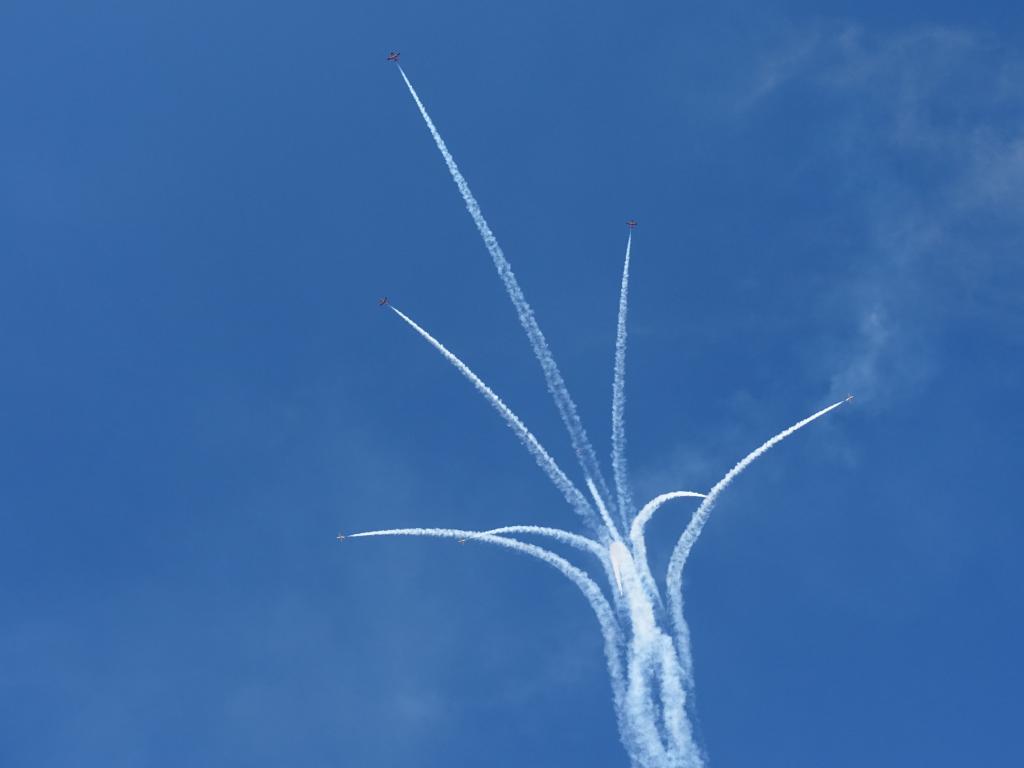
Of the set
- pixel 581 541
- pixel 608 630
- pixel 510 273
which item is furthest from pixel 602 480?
pixel 510 273

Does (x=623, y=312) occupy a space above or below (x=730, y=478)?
above

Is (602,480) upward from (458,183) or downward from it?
downward

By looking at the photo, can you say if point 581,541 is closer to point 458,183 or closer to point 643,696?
point 643,696

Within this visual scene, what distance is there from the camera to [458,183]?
481 feet

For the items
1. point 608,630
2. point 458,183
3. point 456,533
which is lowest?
point 608,630

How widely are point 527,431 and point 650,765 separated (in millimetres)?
36993

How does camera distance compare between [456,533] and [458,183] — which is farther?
[458,183]

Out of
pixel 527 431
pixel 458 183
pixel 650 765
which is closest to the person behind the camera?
pixel 650 765

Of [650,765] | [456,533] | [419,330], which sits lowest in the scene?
[650,765]

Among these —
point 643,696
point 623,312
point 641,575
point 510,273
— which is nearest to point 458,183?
point 510,273

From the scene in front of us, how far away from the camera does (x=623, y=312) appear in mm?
139500

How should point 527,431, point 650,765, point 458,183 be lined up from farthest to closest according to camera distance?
point 458,183, point 527,431, point 650,765

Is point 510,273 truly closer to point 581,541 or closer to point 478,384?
point 478,384

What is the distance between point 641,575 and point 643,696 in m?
12.5
